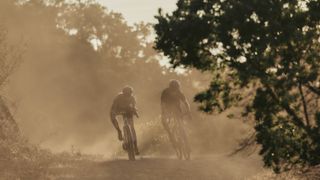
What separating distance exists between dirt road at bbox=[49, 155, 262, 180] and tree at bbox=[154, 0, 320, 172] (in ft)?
9.05

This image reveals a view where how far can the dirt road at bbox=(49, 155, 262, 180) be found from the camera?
58.6ft

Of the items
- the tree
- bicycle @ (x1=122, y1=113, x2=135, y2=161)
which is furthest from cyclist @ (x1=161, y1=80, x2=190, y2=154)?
the tree

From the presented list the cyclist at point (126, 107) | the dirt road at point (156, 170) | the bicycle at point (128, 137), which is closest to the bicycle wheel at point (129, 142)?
the bicycle at point (128, 137)

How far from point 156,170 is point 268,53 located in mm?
4866

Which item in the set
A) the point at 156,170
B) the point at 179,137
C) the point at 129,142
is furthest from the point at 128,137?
the point at 156,170

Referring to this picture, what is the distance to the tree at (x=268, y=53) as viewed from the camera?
50.2 ft

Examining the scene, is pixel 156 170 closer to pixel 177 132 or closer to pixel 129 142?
pixel 129 142

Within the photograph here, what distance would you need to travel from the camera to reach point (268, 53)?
15.3m

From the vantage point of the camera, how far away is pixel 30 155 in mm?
21188

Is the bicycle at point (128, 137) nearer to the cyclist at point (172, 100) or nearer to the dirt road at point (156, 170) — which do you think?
the dirt road at point (156, 170)

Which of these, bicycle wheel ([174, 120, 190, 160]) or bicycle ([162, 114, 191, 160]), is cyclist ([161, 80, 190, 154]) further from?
bicycle wheel ([174, 120, 190, 160])

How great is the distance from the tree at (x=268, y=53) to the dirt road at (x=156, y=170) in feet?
9.05

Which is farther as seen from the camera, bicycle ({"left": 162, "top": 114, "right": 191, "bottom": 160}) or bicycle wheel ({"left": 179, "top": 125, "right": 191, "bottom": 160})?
bicycle ({"left": 162, "top": 114, "right": 191, "bottom": 160})

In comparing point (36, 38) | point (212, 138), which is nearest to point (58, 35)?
point (36, 38)
